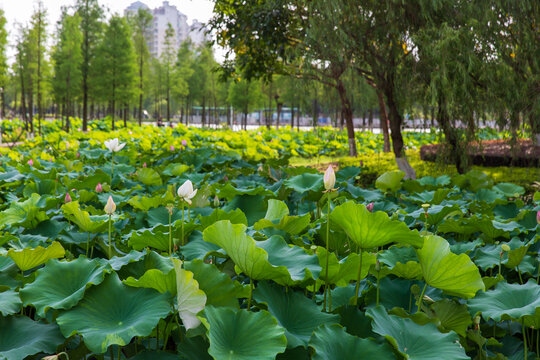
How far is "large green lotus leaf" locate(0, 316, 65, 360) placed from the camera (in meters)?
1.09

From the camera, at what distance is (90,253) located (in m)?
2.12

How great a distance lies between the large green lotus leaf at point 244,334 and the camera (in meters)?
1.04

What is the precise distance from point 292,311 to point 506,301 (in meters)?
0.72

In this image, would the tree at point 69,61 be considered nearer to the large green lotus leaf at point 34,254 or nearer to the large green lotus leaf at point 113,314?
the large green lotus leaf at point 34,254

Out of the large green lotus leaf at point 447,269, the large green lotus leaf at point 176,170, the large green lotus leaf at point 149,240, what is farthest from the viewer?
the large green lotus leaf at point 176,170

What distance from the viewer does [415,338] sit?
1.18 m

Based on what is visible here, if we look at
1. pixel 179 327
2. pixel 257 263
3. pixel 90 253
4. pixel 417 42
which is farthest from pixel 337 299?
pixel 417 42

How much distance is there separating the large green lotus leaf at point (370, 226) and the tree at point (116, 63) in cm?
2317

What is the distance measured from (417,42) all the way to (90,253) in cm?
535

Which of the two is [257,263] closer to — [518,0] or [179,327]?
[179,327]

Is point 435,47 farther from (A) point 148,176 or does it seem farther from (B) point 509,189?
(A) point 148,176

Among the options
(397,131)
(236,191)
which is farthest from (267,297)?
(397,131)

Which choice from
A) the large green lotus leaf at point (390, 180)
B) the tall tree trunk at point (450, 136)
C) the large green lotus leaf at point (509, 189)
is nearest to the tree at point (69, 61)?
the tall tree trunk at point (450, 136)

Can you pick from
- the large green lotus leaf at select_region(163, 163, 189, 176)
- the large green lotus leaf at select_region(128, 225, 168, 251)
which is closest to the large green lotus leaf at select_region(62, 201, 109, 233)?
the large green lotus leaf at select_region(128, 225, 168, 251)
